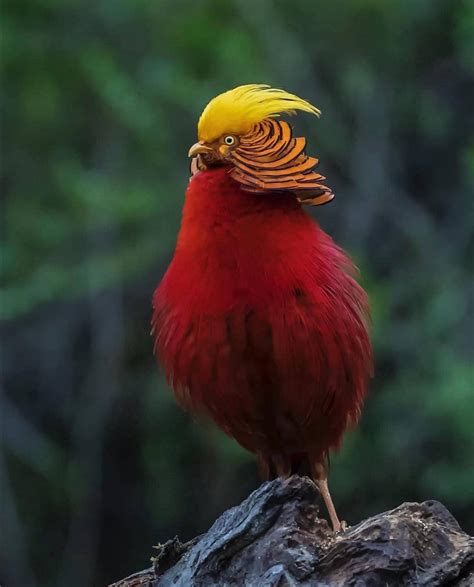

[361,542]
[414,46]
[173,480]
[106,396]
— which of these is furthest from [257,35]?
[361,542]

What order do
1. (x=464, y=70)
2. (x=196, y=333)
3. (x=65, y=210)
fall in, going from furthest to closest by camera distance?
(x=464, y=70), (x=65, y=210), (x=196, y=333)

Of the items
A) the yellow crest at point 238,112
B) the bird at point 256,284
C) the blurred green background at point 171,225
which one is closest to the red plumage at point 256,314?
the bird at point 256,284

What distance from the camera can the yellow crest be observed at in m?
3.59

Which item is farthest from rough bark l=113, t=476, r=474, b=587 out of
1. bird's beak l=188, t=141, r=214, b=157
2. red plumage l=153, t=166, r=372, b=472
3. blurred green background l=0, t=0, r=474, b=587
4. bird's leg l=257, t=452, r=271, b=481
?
blurred green background l=0, t=0, r=474, b=587

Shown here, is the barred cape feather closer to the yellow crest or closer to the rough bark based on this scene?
the yellow crest

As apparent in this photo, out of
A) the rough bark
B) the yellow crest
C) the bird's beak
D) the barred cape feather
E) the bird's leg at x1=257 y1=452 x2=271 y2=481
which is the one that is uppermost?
the yellow crest

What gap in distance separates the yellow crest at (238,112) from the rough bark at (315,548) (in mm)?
1141

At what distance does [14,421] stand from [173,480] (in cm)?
119

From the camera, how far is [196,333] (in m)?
3.61

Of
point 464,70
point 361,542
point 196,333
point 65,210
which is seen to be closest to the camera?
point 361,542

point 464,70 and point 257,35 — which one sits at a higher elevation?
point 257,35

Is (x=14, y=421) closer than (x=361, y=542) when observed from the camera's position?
No

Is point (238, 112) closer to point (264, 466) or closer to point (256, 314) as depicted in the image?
point (256, 314)

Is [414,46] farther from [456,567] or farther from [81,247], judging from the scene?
[456,567]
